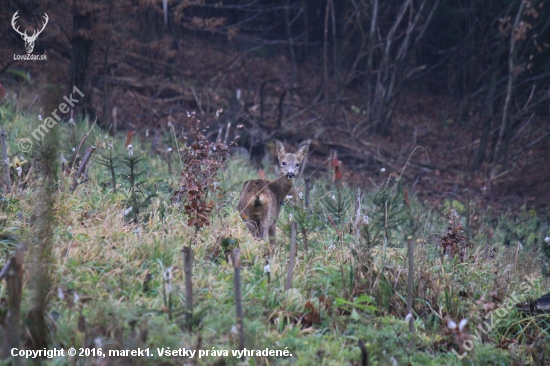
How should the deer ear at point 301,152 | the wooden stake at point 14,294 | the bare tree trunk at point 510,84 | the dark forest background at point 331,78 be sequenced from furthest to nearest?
the bare tree trunk at point 510,84 → the dark forest background at point 331,78 → the deer ear at point 301,152 → the wooden stake at point 14,294

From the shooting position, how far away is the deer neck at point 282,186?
22.7ft

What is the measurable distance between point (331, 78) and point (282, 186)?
11.9 metres

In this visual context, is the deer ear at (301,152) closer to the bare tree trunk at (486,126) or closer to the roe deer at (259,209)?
the roe deer at (259,209)

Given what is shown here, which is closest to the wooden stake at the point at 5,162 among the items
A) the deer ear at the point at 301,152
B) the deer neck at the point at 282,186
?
the deer neck at the point at 282,186

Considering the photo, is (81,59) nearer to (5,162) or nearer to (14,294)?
(5,162)

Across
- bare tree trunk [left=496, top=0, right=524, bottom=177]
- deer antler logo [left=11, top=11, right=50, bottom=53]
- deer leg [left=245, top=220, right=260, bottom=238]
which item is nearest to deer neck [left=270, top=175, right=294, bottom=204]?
deer leg [left=245, top=220, right=260, bottom=238]

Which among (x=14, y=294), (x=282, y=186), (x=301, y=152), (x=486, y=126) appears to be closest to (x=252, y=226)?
(x=282, y=186)

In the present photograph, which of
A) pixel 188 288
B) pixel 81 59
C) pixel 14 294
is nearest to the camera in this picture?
pixel 14 294

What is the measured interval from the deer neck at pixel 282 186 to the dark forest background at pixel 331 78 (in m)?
3.35

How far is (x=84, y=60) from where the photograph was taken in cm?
1120

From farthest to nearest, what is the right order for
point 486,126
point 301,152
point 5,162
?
point 486,126 → point 301,152 → point 5,162

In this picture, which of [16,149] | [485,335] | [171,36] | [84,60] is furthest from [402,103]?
[485,335]

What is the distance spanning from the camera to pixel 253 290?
15.2 feet

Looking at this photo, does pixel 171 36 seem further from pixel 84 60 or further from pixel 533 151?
pixel 533 151
